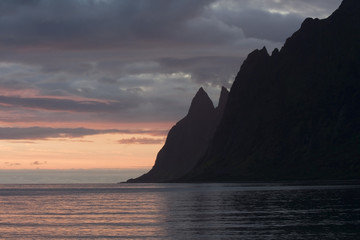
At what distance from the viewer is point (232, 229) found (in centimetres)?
8031

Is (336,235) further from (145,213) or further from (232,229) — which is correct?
(145,213)

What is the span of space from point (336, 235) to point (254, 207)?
50.5 meters

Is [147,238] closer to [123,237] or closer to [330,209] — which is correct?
[123,237]

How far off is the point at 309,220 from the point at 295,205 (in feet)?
109

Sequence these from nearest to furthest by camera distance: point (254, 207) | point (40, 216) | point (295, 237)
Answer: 1. point (295, 237)
2. point (40, 216)
3. point (254, 207)

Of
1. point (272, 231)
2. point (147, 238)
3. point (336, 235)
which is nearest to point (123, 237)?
point (147, 238)

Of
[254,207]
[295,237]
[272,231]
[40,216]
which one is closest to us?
[295,237]

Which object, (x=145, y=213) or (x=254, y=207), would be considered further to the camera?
(x=254, y=207)

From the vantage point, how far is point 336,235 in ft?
234

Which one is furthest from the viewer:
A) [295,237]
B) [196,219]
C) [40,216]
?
[40,216]

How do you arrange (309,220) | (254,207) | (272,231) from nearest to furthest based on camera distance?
(272,231) < (309,220) < (254,207)

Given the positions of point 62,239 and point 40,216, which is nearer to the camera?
point 62,239

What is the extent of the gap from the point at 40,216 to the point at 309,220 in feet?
158

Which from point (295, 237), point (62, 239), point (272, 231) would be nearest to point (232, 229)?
point (272, 231)
